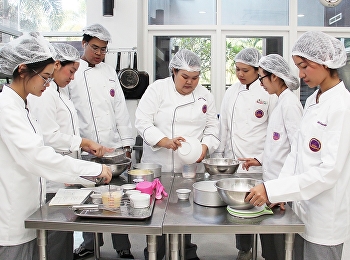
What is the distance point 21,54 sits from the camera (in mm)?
1454

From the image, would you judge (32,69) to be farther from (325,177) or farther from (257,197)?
(325,177)

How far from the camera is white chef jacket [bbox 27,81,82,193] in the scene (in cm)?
202

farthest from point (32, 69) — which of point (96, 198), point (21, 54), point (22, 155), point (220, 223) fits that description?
point (220, 223)

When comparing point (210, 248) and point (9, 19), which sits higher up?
point (9, 19)

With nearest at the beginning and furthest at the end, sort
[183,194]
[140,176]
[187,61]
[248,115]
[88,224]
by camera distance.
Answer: [88,224] → [183,194] → [140,176] → [187,61] → [248,115]

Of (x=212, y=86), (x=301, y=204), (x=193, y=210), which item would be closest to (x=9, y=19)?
(x=212, y=86)

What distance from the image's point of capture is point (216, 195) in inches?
61.1

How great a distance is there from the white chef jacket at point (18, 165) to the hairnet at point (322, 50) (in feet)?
3.57

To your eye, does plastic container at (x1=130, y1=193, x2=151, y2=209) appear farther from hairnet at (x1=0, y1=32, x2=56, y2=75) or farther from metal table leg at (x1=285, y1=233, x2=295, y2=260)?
hairnet at (x1=0, y1=32, x2=56, y2=75)

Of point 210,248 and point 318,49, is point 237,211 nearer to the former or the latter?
point 318,49

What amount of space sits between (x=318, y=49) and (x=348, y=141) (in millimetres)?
393

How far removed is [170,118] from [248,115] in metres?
0.61

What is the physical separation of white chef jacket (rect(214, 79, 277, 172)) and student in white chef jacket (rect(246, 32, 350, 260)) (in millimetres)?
1032

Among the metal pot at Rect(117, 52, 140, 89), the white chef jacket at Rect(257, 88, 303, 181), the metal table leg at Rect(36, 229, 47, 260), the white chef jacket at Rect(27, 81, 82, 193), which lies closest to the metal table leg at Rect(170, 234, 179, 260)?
the metal table leg at Rect(36, 229, 47, 260)
